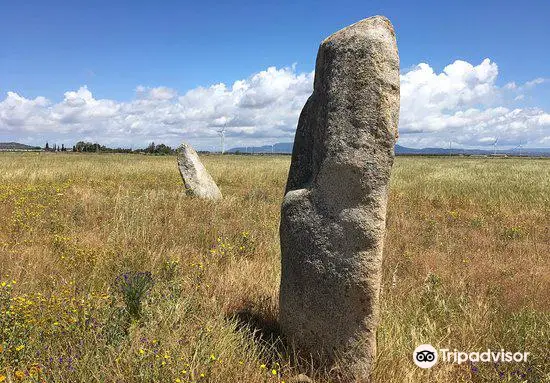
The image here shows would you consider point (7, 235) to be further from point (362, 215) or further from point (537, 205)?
point (537, 205)

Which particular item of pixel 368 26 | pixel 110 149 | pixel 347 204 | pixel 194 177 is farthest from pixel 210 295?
pixel 110 149

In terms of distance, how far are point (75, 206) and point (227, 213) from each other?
145 inches

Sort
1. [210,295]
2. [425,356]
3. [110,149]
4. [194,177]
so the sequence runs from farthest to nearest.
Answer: [110,149]
[194,177]
[210,295]
[425,356]

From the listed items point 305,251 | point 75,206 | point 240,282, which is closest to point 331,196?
point 305,251

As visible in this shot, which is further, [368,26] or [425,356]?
[425,356]

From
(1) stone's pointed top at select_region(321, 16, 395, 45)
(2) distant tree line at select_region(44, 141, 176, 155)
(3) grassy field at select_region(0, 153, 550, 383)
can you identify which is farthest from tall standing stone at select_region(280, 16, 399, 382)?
(2) distant tree line at select_region(44, 141, 176, 155)

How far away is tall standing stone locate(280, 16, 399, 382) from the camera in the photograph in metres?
3.40

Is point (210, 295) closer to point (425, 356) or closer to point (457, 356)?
point (425, 356)

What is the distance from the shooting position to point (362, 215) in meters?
3.42

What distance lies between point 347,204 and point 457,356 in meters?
1.96

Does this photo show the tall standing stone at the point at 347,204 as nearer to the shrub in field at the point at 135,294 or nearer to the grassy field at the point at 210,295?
the grassy field at the point at 210,295

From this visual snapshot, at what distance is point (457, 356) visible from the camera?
4.07 m

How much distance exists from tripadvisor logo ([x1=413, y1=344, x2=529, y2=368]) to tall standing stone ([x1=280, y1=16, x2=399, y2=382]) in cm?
58

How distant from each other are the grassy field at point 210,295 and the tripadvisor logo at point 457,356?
77mm
